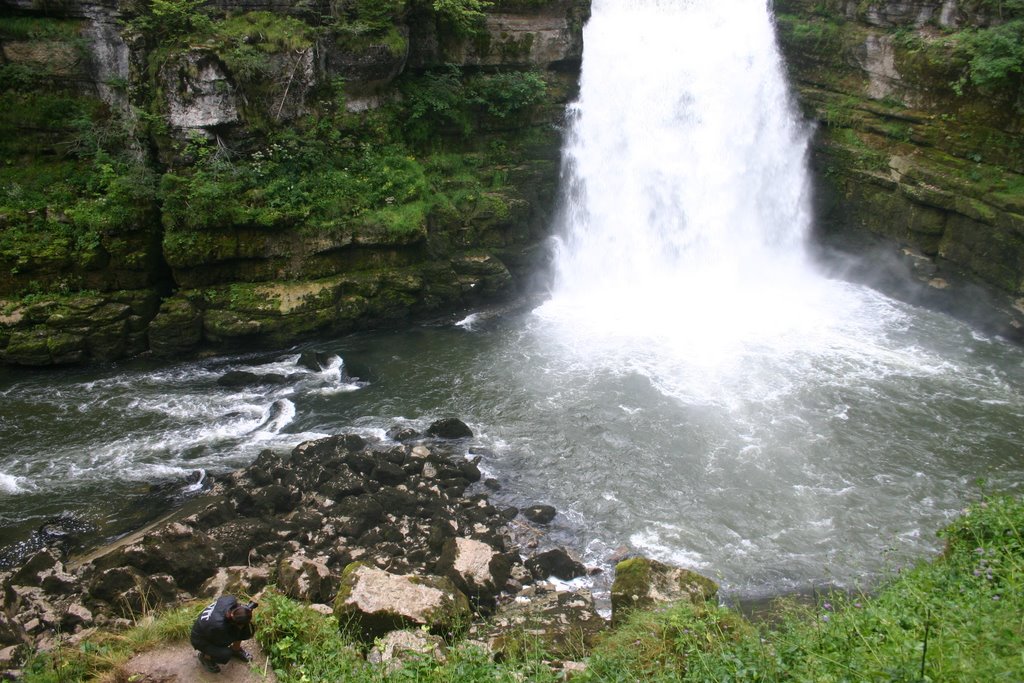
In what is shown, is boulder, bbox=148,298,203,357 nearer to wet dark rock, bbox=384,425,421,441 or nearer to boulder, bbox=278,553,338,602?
wet dark rock, bbox=384,425,421,441

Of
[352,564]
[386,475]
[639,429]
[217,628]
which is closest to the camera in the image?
[217,628]

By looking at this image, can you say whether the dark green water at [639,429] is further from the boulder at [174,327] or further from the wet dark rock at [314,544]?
the wet dark rock at [314,544]

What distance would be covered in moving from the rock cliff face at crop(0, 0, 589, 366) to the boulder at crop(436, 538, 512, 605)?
8.18 metres

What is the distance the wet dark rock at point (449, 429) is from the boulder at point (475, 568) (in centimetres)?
322

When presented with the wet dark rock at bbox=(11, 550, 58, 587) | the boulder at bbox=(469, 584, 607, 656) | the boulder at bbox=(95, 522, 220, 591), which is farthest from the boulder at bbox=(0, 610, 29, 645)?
the boulder at bbox=(469, 584, 607, 656)

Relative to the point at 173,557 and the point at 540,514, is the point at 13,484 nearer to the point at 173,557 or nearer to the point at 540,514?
the point at 173,557

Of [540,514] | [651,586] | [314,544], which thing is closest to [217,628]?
[314,544]

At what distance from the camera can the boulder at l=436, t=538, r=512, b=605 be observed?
9.41 meters

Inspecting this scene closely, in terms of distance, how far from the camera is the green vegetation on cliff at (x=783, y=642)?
17.6 feet

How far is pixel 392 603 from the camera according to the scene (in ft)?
26.3

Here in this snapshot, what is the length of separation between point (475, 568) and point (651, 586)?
2433 millimetres

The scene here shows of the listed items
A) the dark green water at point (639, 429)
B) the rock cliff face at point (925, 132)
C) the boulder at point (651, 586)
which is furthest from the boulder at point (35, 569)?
the rock cliff face at point (925, 132)

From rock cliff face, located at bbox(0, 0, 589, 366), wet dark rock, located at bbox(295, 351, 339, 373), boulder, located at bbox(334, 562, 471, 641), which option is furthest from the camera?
wet dark rock, located at bbox(295, 351, 339, 373)

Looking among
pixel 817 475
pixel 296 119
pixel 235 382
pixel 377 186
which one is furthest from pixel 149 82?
pixel 817 475
